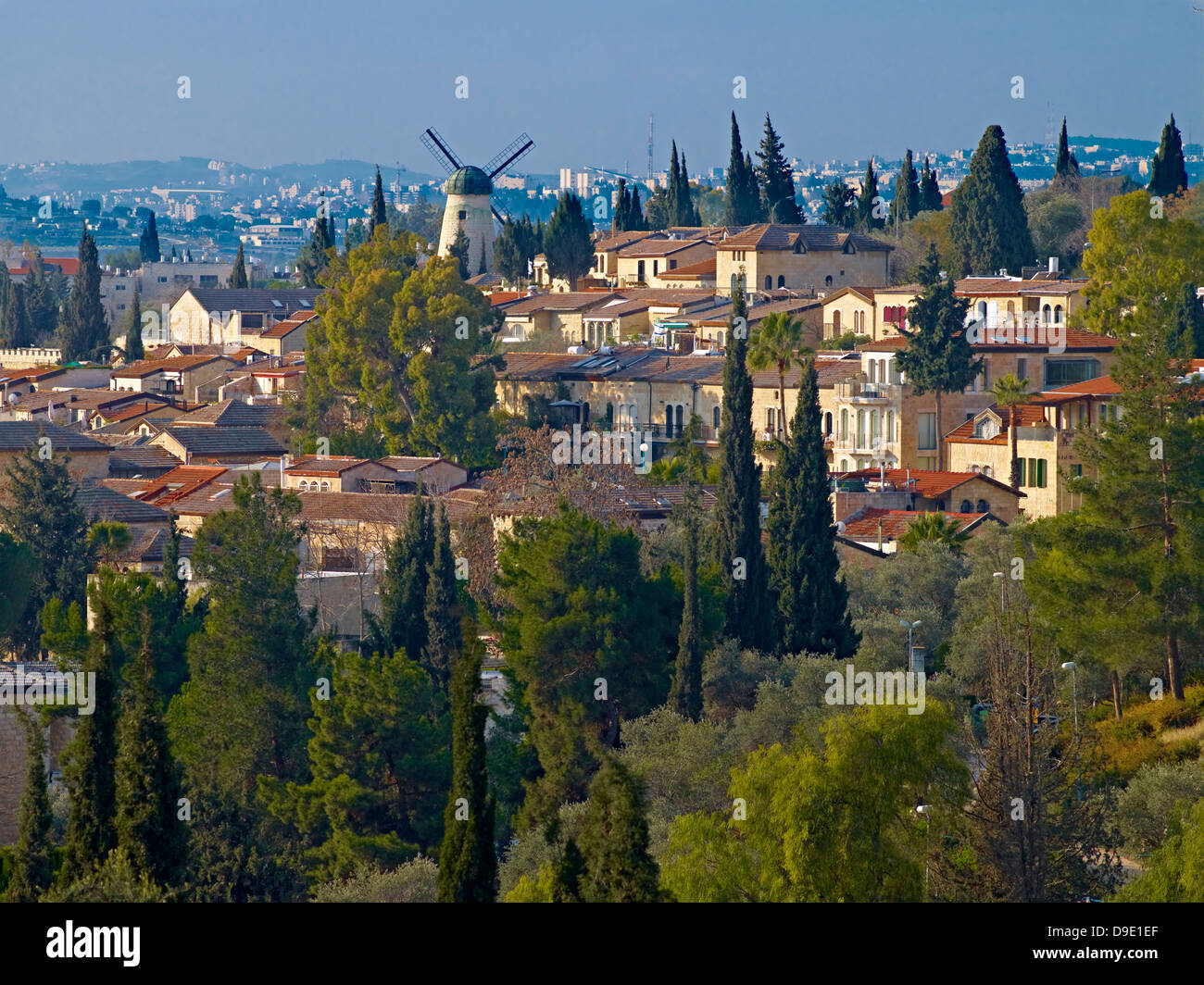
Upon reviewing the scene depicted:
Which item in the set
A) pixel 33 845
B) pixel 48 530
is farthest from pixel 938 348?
pixel 33 845

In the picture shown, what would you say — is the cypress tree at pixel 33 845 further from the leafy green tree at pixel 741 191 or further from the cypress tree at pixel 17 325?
the cypress tree at pixel 17 325

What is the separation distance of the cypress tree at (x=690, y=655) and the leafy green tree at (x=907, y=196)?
47.5m

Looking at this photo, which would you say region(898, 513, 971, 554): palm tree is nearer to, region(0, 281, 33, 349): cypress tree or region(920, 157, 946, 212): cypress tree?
region(920, 157, 946, 212): cypress tree

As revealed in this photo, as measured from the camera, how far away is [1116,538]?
29719mm

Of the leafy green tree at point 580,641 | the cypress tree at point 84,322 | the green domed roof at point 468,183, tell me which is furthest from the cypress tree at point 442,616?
the green domed roof at point 468,183

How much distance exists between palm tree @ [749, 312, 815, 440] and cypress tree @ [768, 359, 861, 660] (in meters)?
15.3

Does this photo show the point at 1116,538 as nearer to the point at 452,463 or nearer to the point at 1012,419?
the point at 1012,419

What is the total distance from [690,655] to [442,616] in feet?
14.8

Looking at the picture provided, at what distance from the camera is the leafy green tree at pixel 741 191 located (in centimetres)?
7706

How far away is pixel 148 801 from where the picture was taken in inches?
770

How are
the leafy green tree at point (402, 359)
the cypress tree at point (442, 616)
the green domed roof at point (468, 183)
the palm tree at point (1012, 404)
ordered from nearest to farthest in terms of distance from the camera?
the cypress tree at point (442, 616)
the palm tree at point (1012, 404)
the leafy green tree at point (402, 359)
the green domed roof at point (468, 183)

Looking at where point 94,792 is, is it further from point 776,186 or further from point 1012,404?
point 776,186
